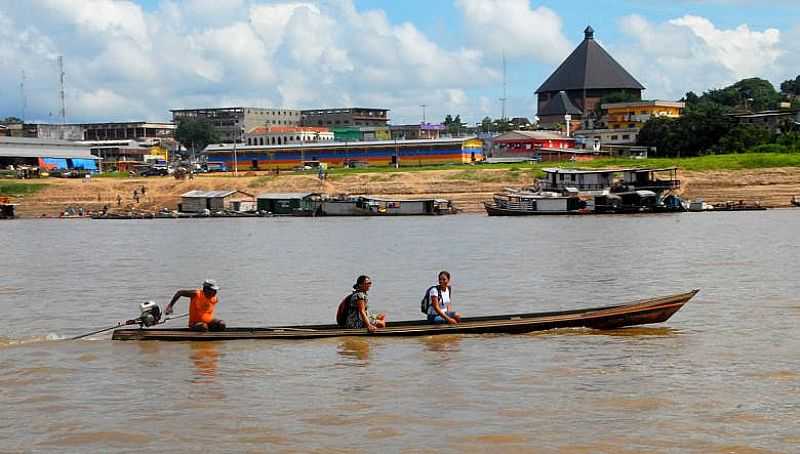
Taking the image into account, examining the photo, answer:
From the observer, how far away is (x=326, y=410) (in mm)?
12555

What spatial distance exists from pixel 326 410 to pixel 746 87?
12397 cm

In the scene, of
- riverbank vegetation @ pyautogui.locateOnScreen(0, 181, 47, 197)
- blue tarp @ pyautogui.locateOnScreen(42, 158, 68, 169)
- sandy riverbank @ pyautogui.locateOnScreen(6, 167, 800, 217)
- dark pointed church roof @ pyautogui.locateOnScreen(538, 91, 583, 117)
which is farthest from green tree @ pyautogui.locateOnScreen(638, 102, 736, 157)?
blue tarp @ pyautogui.locateOnScreen(42, 158, 68, 169)

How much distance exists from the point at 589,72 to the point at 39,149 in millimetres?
70302

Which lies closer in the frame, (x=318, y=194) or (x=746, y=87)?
(x=318, y=194)

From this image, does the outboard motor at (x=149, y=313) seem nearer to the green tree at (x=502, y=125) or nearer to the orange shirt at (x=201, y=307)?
the orange shirt at (x=201, y=307)

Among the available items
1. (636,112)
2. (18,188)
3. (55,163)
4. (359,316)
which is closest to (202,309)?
(359,316)

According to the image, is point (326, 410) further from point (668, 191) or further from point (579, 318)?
point (668, 191)

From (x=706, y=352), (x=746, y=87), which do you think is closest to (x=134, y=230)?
(x=706, y=352)

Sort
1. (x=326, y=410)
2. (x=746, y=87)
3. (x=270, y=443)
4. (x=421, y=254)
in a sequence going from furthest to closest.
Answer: (x=746, y=87)
(x=421, y=254)
(x=326, y=410)
(x=270, y=443)

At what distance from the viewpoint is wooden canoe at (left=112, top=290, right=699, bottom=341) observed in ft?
54.2

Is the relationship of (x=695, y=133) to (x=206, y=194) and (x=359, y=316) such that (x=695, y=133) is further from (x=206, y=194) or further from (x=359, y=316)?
(x=359, y=316)

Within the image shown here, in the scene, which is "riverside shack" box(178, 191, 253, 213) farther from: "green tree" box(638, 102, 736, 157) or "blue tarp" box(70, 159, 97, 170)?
"green tree" box(638, 102, 736, 157)

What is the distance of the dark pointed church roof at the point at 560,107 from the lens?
12221 centimetres

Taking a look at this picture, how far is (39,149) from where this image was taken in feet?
323
